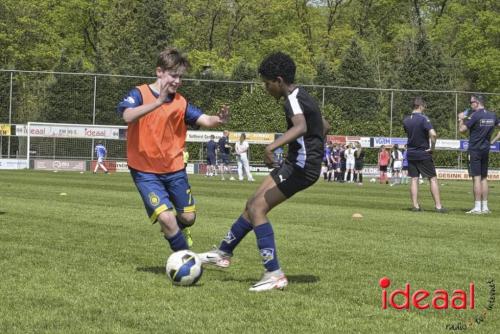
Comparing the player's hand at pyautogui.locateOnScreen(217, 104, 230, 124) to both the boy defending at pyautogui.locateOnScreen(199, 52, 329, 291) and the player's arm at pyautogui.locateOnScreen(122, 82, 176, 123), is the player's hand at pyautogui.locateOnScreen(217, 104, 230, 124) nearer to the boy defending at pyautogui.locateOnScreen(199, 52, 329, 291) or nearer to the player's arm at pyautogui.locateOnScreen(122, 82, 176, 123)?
the player's arm at pyautogui.locateOnScreen(122, 82, 176, 123)

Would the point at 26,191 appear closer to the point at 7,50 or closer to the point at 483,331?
the point at 483,331

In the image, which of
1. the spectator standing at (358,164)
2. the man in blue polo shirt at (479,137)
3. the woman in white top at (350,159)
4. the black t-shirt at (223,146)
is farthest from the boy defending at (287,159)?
the woman in white top at (350,159)

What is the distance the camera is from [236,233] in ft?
24.6

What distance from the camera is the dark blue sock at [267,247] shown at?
22.4ft

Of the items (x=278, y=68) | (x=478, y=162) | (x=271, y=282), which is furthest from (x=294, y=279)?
(x=478, y=162)

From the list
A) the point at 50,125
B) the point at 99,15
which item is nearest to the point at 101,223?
the point at 50,125

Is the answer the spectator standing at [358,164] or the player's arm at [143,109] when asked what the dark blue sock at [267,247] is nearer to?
the player's arm at [143,109]

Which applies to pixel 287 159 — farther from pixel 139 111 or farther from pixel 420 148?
pixel 420 148

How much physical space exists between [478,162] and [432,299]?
1022cm

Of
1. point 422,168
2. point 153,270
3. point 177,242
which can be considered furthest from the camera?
point 422,168

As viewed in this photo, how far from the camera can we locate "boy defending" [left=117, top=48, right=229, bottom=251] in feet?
24.7

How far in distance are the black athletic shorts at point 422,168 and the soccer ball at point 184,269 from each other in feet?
32.9

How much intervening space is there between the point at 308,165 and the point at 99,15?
61.8 m

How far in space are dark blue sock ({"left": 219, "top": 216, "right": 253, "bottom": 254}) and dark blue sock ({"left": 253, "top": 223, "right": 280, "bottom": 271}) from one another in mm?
398
